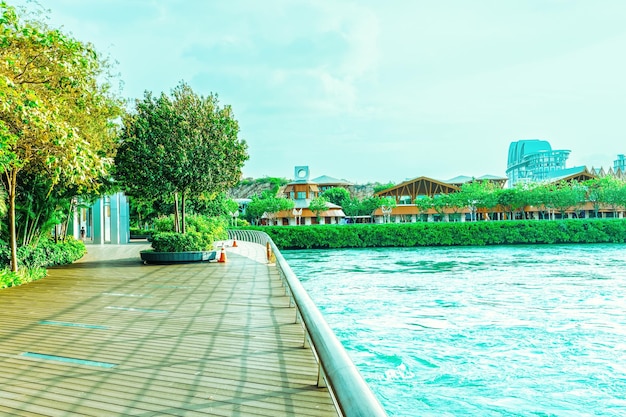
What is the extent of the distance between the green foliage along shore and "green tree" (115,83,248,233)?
2598 centimetres

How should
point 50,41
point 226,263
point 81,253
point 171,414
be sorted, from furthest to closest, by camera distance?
1. point 81,253
2. point 226,263
3. point 50,41
4. point 171,414

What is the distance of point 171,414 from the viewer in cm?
402

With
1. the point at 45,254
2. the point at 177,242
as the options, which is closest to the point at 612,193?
the point at 177,242

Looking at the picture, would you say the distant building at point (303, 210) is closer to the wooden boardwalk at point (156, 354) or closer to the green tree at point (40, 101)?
the green tree at point (40, 101)

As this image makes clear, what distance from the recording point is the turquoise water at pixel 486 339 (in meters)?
8.07

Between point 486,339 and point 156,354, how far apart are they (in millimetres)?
7969

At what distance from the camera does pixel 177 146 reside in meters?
18.0

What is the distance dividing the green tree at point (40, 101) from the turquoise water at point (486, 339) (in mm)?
6586

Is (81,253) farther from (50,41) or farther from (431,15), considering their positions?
(431,15)

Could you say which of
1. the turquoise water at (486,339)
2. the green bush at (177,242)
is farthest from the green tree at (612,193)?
the green bush at (177,242)

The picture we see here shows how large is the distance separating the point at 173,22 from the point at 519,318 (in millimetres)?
19832

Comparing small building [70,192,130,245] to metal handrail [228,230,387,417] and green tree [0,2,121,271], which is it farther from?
metal handrail [228,230,387,417]

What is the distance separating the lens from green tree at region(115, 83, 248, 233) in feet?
59.0

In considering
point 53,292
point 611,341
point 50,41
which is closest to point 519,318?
point 611,341
